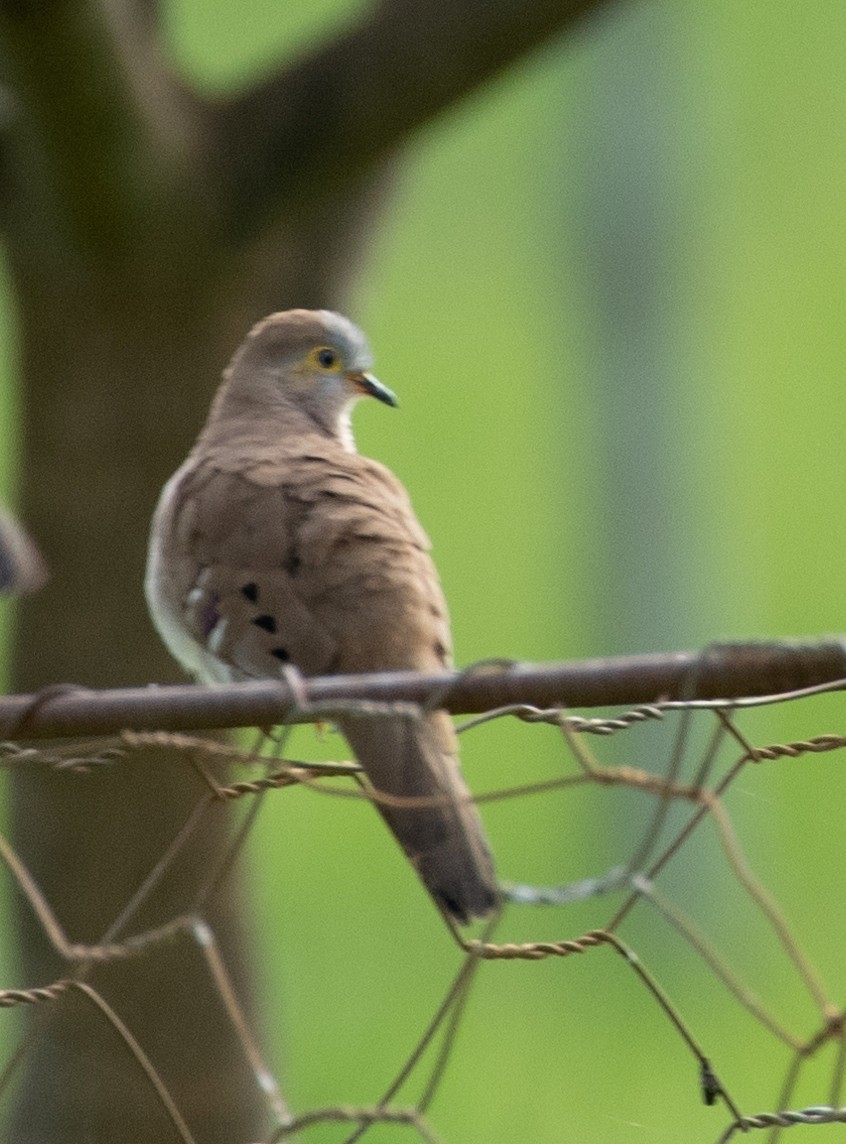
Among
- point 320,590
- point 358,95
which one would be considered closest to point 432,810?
point 320,590

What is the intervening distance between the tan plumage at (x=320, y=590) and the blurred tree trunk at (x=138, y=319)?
1.77ft

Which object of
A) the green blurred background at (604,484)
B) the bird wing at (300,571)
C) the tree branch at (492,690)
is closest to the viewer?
the tree branch at (492,690)

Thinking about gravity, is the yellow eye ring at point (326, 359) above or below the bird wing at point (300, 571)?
above

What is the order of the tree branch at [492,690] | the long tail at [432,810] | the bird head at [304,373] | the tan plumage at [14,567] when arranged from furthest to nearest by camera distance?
the bird head at [304,373], the tan plumage at [14,567], the long tail at [432,810], the tree branch at [492,690]

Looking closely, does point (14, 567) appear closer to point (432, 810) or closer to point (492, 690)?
point (432, 810)

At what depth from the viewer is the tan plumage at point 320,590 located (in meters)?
1.44

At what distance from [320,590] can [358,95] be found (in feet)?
3.10

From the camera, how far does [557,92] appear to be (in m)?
6.02

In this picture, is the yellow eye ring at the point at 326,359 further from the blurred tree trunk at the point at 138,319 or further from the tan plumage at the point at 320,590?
the blurred tree trunk at the point at 138,319

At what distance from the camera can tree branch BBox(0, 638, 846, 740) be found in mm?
1066

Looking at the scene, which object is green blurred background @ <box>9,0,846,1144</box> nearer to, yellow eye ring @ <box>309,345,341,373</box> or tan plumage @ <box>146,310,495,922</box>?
yellow eye ring @ <box>309,345,341,373</box>

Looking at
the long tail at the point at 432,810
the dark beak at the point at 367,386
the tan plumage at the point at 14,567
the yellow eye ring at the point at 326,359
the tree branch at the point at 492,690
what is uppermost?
the yellow eye ring at the point at 326,359

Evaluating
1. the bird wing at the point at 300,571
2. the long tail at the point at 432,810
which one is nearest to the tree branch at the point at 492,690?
the long tail at the point at 432,810

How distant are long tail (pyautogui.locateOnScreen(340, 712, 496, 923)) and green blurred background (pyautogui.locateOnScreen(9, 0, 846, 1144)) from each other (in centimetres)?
144
